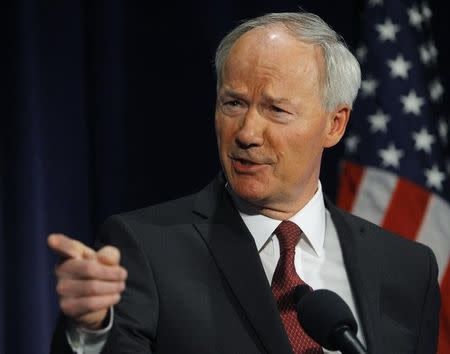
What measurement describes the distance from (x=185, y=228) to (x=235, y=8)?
1.10m

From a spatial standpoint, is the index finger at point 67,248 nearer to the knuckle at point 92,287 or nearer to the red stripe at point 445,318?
the knuckle at point 92,287

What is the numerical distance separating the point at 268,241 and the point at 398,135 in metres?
0.89

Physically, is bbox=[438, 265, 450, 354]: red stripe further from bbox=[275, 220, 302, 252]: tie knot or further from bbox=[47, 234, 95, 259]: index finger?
bbox=[47, 234, 95, 259]: index finger

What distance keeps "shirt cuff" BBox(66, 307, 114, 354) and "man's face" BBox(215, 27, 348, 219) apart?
0.50 metres

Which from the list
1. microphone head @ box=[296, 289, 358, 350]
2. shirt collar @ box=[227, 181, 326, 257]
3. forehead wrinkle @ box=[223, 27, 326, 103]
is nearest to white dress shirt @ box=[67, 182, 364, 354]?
shirt collar @ box=[227, 181, 326, 257]

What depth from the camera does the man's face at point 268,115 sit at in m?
1.70

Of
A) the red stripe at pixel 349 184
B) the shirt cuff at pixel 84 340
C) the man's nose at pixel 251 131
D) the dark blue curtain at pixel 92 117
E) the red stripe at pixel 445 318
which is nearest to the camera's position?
the shirt cuff at pixel 84 340

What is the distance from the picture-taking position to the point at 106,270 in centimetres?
115

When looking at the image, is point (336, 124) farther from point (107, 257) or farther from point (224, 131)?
point (107, 257)

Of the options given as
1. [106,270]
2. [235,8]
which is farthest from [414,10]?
[106,270]

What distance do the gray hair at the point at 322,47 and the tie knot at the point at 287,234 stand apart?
0.25 m

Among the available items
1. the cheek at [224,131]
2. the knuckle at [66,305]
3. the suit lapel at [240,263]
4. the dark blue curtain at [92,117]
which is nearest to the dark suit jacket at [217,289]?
the suit lapel at [240,263]

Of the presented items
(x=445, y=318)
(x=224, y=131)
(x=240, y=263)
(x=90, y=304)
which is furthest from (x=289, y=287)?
(x=445, y=318)

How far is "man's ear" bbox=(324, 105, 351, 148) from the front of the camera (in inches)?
73.8
